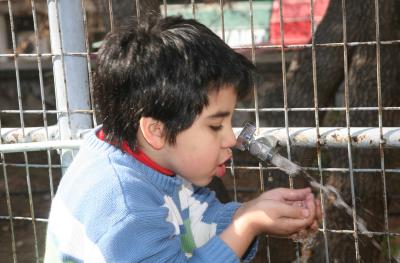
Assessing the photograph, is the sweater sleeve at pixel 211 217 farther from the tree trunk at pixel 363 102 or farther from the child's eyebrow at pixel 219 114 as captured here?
the tree trunk at pixel 363 102

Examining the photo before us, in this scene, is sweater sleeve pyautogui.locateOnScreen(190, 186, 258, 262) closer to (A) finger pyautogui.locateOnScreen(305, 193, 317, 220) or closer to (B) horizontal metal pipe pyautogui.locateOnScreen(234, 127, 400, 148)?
(A) finger pyautogui.locateOnScreen(305, 193, 317, 220)

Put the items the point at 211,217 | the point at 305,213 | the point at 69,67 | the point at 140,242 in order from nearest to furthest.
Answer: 1. the point at 140,242
2. the point at 305,213
3. the point at 211,217
4. the point at 69,67

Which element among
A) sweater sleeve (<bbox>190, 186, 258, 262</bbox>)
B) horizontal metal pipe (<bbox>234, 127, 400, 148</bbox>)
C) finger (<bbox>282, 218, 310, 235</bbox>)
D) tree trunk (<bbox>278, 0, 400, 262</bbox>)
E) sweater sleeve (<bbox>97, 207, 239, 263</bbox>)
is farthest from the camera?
tree trunk (<bbox>278, 0, 400, 262</bbox>)

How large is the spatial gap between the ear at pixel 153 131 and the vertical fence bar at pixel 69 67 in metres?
0.93

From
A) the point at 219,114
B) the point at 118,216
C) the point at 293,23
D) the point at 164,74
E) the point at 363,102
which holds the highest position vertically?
the point at 293,23

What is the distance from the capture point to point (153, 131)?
2.02 meters

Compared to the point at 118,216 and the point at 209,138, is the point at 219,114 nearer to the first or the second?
the point at 209,138

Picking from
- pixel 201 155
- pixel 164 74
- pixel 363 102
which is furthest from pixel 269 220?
pixel 363 102

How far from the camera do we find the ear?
200cm

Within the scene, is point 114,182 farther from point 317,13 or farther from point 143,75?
point 317,13

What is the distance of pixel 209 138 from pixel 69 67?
3.49 feet

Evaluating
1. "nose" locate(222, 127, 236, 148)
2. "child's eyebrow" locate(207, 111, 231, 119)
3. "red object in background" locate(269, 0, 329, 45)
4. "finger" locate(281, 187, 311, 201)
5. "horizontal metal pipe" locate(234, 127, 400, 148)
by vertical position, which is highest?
"red object in background" locate(269, 0, 329, 45)

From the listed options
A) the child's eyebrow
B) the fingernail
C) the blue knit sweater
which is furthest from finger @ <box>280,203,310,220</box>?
the child's eyebrow

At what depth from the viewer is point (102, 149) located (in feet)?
6.75
